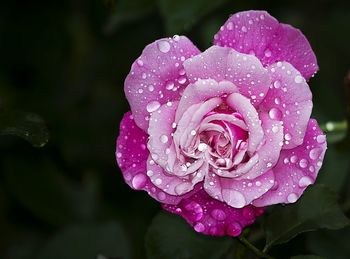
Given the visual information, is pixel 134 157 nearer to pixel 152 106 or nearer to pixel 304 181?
pixel 152 106

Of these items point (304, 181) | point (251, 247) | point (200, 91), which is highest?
point (200, 91)

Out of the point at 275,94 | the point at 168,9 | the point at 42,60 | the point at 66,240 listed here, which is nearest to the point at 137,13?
the point at 168,9

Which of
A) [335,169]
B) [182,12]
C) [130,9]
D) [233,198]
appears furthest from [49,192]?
[233,198]

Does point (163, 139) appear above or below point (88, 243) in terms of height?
above

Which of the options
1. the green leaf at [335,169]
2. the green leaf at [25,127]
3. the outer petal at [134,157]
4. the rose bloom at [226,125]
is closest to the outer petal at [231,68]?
the rose bloom at [226,125]

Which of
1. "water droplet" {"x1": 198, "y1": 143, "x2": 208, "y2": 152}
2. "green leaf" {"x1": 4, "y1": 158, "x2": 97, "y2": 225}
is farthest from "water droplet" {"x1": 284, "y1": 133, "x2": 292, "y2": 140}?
Result: "green leaf" {"x1": 4, "y1": 158, "x2": 97, "y2": 225}

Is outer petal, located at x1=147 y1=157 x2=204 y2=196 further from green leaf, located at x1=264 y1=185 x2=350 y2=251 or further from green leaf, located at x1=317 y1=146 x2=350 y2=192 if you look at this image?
green leaf, located at x1=317 y1=146 x2=350 y2=192

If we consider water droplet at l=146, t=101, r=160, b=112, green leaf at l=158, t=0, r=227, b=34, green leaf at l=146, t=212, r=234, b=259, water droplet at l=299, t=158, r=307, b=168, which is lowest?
green leaf at l=146, t=212, r=234, b=259

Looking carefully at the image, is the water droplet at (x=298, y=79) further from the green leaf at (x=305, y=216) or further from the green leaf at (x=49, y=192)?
the green leaf at (x=49, y=192)
